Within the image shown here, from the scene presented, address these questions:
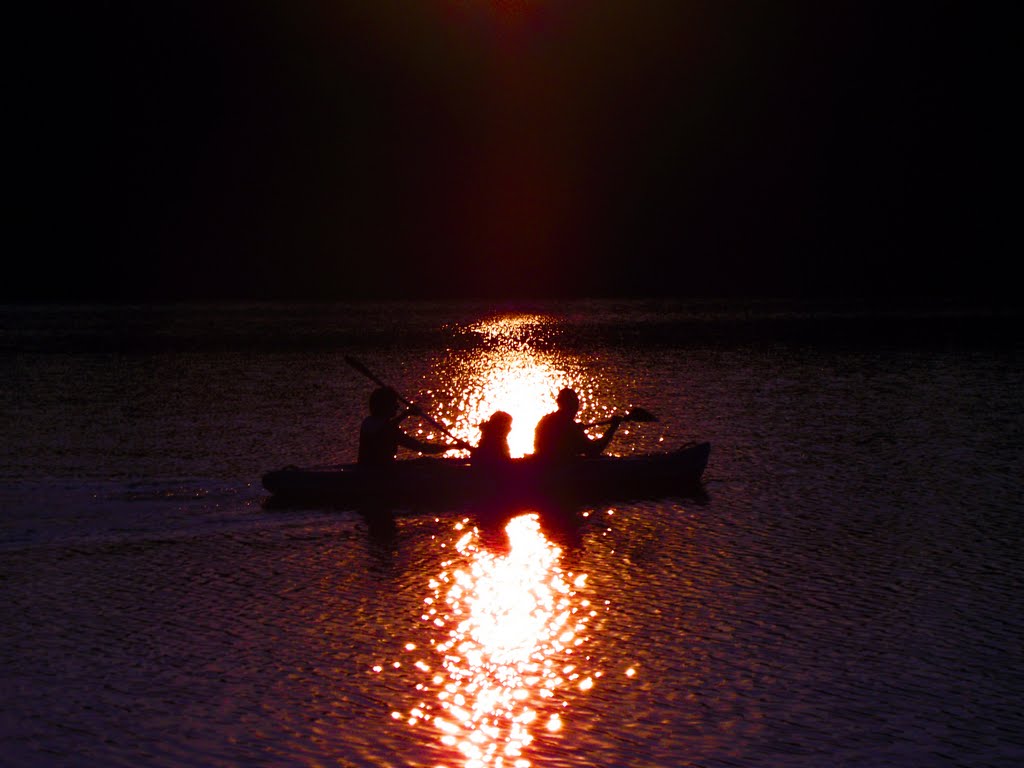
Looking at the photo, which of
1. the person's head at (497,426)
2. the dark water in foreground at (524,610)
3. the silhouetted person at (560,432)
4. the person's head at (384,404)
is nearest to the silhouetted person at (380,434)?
the person's head at (384,404)

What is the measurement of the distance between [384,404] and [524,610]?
779cm

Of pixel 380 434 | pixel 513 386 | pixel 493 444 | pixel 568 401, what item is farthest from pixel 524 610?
pixel 513 386

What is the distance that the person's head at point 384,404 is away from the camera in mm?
21969

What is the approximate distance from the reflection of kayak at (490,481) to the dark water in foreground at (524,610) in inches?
33.7

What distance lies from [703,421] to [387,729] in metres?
24.6

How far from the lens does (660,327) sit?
93.8 meters

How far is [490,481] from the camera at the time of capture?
72.9 feet

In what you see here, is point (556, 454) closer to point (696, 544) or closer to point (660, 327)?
point (696, 544)

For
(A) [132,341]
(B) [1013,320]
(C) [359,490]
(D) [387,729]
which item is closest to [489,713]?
(D) [387,729]

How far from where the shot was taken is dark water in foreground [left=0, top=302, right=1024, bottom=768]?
10.9m

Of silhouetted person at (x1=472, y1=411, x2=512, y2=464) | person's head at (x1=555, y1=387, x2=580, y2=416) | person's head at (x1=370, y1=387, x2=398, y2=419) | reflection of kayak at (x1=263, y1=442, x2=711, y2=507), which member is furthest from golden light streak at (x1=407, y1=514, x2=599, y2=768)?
person's head at (x1=555, y1=387, x2=580, y2=416)

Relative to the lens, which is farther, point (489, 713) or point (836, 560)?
point (836, 560)

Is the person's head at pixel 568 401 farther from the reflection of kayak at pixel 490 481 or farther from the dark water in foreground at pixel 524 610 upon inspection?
the dark water in foreground at pixel 524 610

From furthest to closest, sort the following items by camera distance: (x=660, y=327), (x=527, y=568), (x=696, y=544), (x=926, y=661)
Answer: (x=660, y=327) → (x=696, y=544) → (x=527, y=568) → (x=926, y=661)
